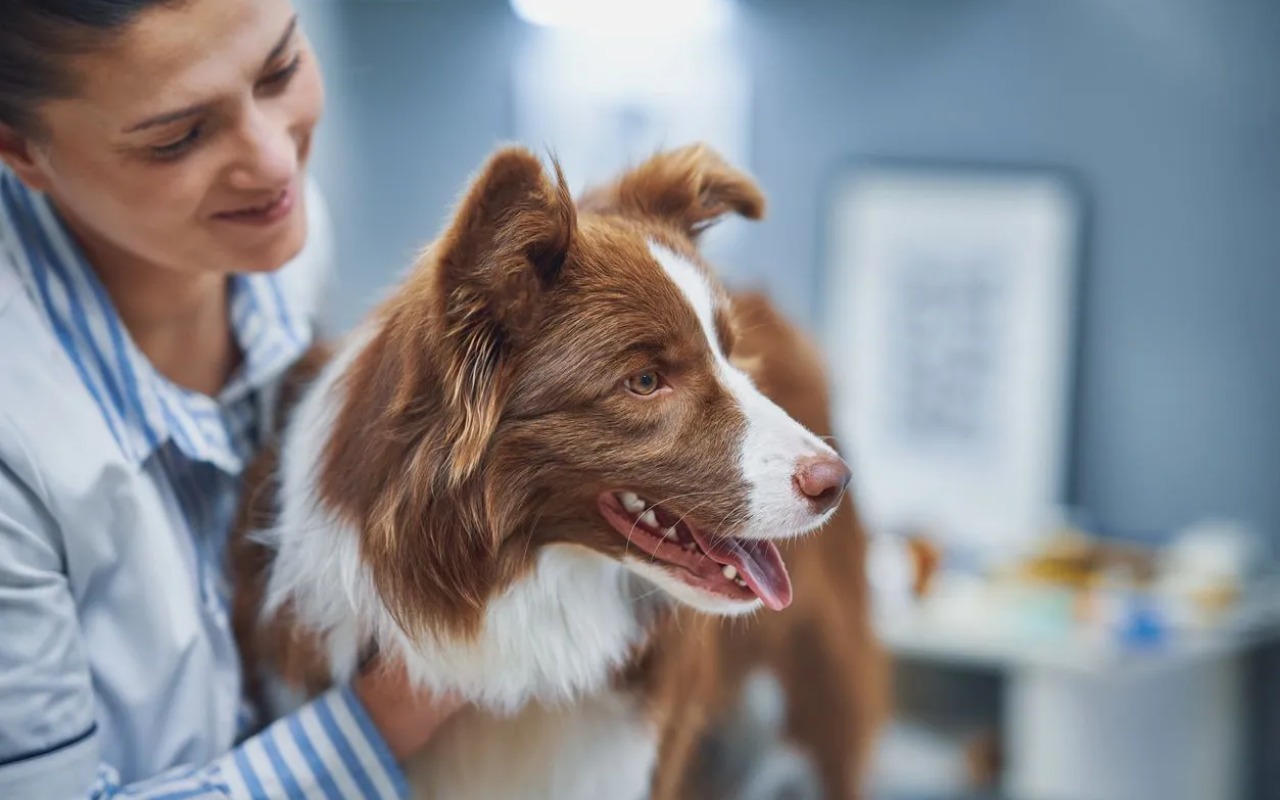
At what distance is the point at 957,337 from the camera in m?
3.25

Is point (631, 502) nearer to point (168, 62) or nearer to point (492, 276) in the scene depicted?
point (492, 276)

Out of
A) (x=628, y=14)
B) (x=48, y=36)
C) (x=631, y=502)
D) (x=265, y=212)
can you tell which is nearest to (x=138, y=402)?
(x=265, y=212)

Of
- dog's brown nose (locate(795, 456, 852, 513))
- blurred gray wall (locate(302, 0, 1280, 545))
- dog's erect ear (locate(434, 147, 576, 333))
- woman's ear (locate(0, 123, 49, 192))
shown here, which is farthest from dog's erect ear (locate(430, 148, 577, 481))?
blurred gray wall (locate(302, 0, 1280, 545))

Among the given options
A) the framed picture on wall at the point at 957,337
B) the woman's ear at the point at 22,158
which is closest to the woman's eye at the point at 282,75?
the woman's ear at the point at 22,158

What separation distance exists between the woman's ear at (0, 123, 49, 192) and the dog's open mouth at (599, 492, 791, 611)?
48cm

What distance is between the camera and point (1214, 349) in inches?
120

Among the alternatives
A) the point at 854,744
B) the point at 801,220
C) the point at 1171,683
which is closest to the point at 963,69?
the point at 801,220

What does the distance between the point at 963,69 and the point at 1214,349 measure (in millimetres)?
899

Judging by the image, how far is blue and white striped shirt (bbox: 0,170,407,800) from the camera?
2.93 feet

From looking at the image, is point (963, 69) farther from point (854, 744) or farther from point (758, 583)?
point (758, 583)

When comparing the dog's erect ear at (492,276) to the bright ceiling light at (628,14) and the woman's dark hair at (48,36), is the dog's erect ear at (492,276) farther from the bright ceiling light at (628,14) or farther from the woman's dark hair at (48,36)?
the bright ceiling light at (628,14)

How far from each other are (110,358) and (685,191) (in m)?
0.46

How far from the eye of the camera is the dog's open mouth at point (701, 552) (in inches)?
36.4

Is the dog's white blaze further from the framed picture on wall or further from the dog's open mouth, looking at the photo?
the framed picture on wall
